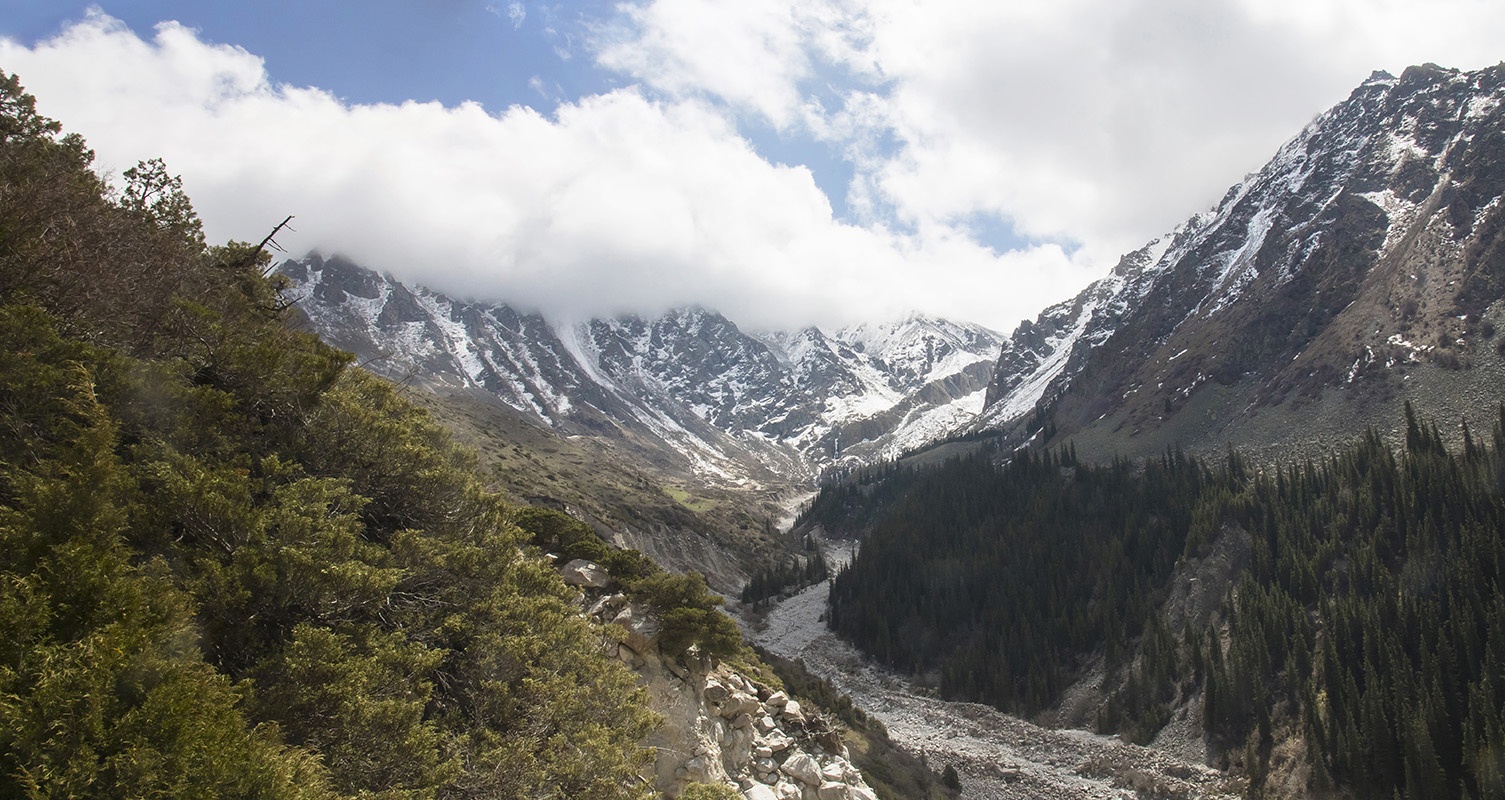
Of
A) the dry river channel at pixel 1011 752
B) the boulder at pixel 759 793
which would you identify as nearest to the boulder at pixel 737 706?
the boulder at pixel 759 793

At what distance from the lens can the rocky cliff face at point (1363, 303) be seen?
346ft

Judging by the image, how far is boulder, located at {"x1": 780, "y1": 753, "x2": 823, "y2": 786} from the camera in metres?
28.1

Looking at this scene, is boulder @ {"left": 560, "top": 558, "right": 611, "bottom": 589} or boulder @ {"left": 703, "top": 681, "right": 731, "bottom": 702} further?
boulder @ {"left": 560, "top": 558, "right": 611, "bottom": 589}

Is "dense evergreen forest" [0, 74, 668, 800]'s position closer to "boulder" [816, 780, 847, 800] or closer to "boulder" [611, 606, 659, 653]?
"boulder" [611, 606, 659, 653]

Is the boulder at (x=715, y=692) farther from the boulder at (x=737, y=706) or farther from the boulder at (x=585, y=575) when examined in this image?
the boulder at (x=585, y=575)

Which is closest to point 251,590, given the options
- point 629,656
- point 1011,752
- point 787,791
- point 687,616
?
point 629,656

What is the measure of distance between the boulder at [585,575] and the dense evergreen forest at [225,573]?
462 centimetres

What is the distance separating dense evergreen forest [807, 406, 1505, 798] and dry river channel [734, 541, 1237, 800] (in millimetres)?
3957

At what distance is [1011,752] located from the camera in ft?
217

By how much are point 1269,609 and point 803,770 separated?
64481mm

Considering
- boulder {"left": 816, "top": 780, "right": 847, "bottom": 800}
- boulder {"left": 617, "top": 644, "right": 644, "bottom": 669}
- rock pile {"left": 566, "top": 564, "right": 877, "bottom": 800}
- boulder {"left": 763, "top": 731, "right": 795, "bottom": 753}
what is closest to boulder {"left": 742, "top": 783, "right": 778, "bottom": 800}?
rock pile {"left": 566, "top": 564, "right": 877, "bottom": 800}

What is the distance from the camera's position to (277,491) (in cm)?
1712

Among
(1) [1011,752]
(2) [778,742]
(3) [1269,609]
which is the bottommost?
(2) [778,742]

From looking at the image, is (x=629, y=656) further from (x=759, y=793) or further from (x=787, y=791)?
(x=787, y=791)
